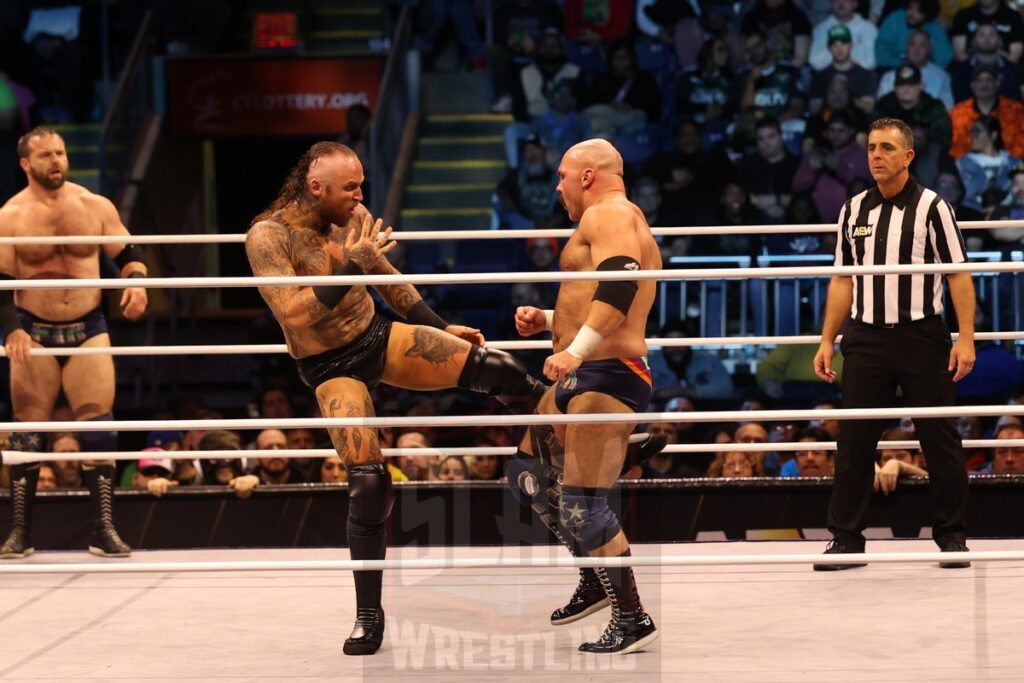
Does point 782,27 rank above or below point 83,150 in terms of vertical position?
above

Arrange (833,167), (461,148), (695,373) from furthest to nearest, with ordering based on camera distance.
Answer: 1. (461,148)
2. (833,167)
3. (695,373)

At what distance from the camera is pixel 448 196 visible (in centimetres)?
889

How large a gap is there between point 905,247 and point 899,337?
0.25 m

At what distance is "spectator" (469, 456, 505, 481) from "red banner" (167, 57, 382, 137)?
440cm

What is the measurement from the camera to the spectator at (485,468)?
18.1 ft

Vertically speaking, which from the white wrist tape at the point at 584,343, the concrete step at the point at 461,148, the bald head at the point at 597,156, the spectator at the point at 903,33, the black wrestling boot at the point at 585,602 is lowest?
the black wrestling boot at the point at 585,602

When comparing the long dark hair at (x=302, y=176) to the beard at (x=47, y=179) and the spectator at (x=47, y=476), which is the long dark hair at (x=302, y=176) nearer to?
the beard at (x=47, y=179)

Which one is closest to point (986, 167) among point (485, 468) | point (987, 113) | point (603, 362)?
point (987, 113)

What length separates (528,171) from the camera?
320 inches

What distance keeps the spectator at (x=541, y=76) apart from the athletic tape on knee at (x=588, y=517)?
578 cm

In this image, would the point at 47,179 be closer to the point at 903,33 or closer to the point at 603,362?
the point at 603,362

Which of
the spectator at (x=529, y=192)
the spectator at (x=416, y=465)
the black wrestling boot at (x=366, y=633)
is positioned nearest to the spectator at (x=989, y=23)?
the spectator at (x=529, y=192)

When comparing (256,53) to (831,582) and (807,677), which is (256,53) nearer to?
(831,582)

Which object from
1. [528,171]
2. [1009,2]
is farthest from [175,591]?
[1009,2]
